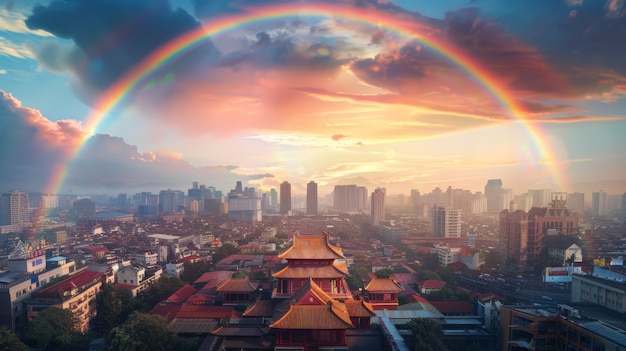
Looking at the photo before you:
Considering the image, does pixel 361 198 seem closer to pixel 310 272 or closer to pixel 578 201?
pixel 578 201

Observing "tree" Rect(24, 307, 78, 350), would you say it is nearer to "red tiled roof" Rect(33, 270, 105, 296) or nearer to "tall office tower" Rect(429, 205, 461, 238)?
"red tiled roof" Rect(33, 270, 105, 296)

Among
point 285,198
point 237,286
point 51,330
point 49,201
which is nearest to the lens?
point 51,330

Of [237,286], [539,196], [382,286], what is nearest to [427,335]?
[382,286]

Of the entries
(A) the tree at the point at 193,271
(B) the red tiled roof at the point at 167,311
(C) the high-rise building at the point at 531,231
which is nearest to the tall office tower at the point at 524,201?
(C) the high-rise building at the point at 531,231

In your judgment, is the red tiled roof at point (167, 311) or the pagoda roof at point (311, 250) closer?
the pagoda roof at point (311, 250)

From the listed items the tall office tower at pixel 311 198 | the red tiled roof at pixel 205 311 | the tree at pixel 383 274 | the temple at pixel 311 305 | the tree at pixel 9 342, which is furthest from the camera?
the tall office tower at pixel 311 198

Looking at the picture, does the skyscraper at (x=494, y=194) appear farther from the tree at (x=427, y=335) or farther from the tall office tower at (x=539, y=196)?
the tree at (x=427, y=335)

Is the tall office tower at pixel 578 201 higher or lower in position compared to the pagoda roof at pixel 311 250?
higher

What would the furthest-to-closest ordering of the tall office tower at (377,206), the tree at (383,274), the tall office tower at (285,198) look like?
the tall office tower at (285,198), the tall office tower at (377,206), the tree at (383,274)
